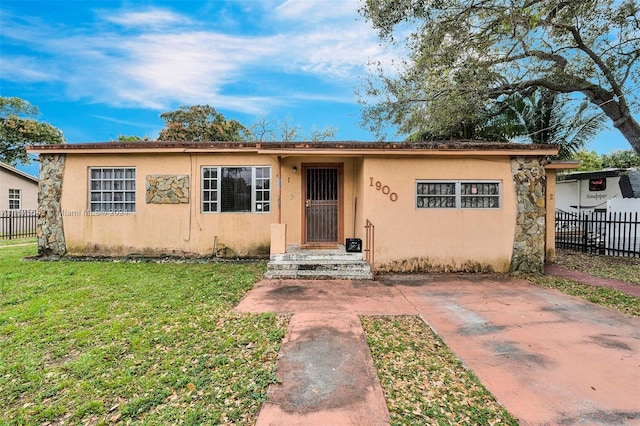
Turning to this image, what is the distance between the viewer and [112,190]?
27.9 feet

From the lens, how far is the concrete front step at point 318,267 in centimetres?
680

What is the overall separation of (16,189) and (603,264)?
28.6m

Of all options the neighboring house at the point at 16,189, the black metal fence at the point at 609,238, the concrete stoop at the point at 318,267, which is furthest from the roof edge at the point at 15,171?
the black metal fence at the point at 609,238

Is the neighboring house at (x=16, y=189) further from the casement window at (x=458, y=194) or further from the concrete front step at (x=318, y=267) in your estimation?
the casement window at (x=458, y=194)

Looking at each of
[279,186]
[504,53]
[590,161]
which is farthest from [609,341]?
[590,161]

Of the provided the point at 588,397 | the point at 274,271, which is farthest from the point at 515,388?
the point at 274,271

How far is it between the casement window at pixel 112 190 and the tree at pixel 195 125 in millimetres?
18193

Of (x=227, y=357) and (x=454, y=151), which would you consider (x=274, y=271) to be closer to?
(x=227, y=357)

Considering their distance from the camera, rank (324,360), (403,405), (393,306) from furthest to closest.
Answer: (393,306) < (324,360) < (403,405)

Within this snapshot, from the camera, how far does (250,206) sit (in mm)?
8406

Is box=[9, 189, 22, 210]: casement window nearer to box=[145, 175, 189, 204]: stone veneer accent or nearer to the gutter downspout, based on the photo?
box=[145, 175, 189, 204]: stone veneer accent

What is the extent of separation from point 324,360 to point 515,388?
1.83 m

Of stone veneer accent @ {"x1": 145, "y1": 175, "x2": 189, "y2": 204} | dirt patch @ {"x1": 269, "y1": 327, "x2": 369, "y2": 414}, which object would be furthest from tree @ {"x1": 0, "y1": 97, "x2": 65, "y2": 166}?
dirt patch @ {"x1": 269, "y1": 327, "x2": 369, "y2": 414}

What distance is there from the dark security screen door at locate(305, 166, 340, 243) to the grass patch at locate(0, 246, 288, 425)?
3.16 m
